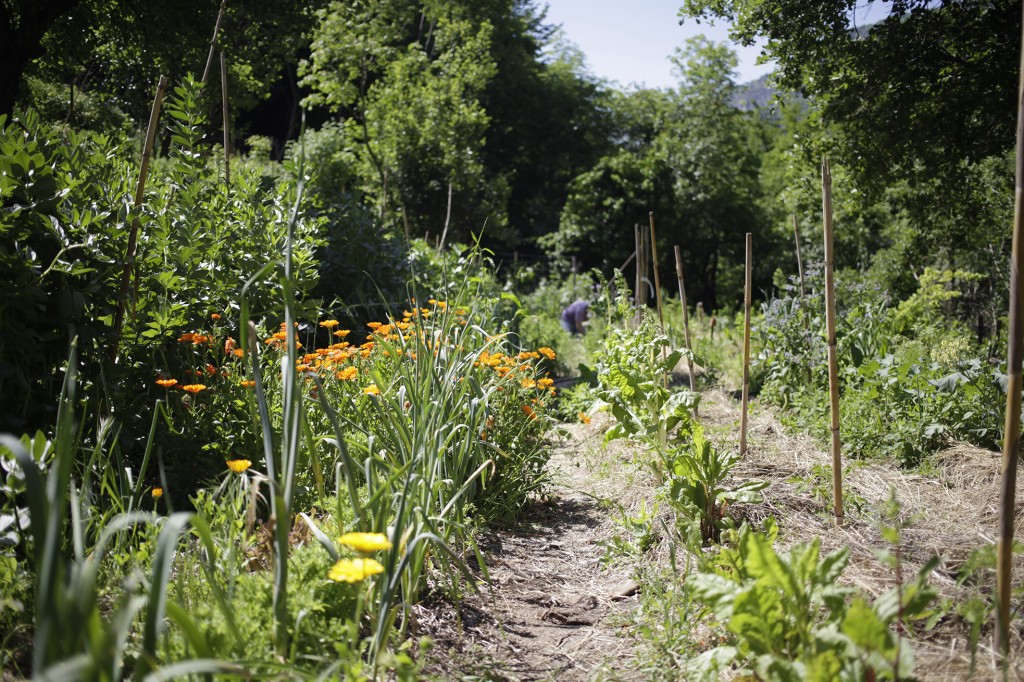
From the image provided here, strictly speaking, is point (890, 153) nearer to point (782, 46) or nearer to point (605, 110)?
point (782, 46)

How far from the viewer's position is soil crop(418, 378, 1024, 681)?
1.92 m

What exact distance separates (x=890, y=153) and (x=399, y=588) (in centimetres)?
568

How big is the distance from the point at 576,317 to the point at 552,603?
7484 mm

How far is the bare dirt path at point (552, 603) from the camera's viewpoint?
1.96m

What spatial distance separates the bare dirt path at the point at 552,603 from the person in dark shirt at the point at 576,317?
626cm

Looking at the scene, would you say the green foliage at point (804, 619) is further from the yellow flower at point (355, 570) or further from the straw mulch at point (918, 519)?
the yellow flower at point (355, 570)

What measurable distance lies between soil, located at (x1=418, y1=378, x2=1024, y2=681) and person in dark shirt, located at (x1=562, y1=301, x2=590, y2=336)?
18.8 feet

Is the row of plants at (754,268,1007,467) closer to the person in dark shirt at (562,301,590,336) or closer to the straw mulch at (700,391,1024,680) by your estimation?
the straw mulch at (700,391,1024,680)

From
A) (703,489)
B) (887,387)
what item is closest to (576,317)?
(887,387)

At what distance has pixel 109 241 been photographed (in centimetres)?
238

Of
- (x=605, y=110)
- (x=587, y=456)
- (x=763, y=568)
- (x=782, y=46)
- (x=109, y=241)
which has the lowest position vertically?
(x=587, y=456)

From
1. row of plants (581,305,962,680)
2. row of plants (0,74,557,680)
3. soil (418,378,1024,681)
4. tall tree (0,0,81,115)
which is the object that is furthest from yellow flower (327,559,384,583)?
tall tree (0,0,81,115)

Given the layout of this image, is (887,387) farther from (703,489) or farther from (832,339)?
(703,489)

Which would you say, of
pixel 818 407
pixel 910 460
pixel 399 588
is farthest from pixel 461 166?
pixel 399 588
